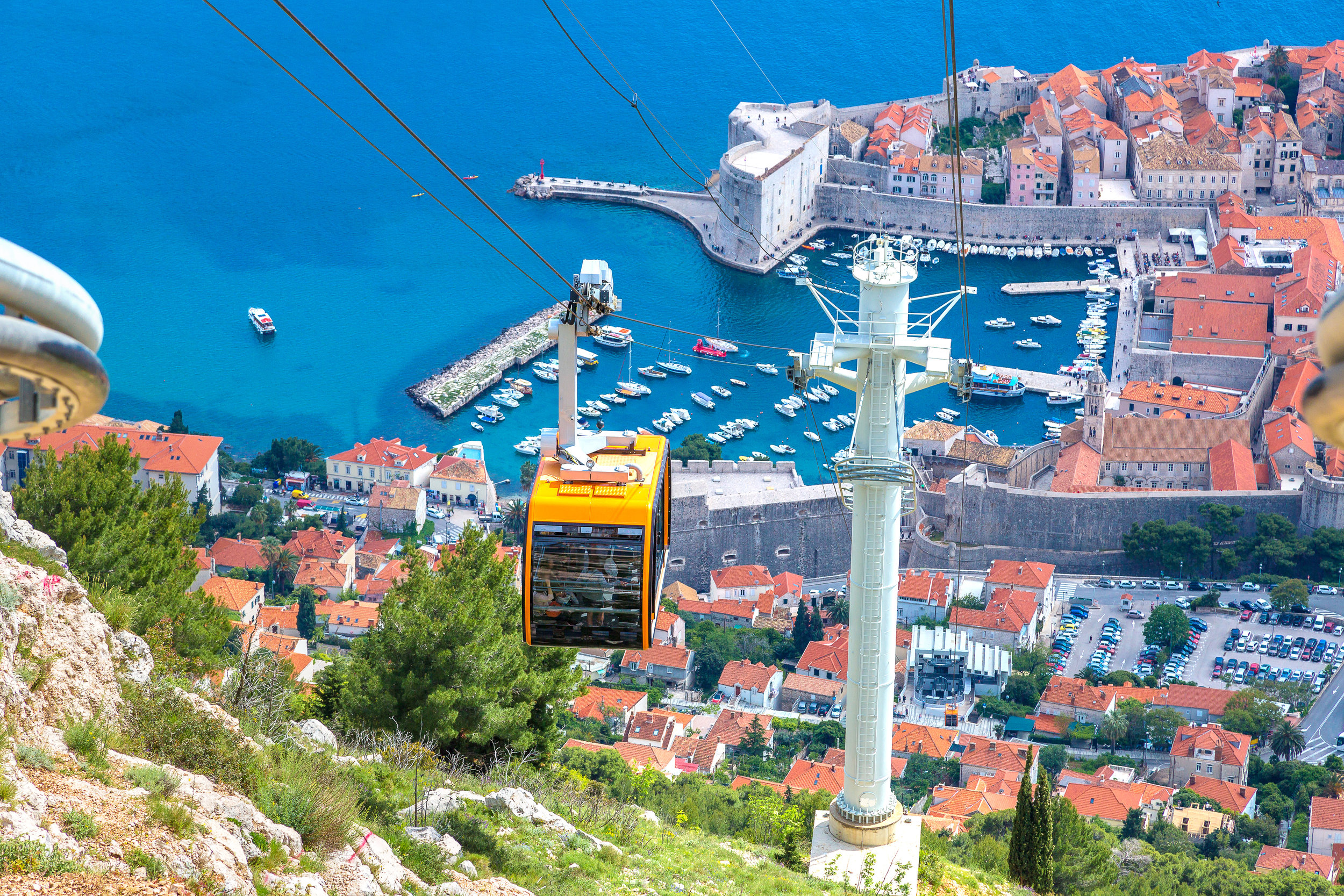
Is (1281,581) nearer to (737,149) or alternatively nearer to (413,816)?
(737,149)

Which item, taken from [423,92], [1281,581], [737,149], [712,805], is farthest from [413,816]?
[423,92]

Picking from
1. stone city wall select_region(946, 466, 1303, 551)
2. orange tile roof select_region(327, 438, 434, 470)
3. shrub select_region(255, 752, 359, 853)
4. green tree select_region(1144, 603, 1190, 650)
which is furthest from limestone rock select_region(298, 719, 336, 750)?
orange tile roof select_region(327, 438, 434, 470)

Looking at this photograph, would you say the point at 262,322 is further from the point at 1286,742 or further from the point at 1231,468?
the point at 1286,742

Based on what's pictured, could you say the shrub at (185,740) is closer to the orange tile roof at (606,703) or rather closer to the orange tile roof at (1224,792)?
the orange tile roof at (606,703)

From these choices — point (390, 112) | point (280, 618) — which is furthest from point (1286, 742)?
point (390, 112)

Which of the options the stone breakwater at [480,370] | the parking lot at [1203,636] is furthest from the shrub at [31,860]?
the stone breakwater at [480,370]

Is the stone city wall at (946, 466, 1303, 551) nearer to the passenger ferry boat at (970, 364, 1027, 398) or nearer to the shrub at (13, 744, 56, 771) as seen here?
the passenger ferry boat at (970, 364, 1027, 398)

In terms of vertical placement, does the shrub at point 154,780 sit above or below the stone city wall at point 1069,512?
below
